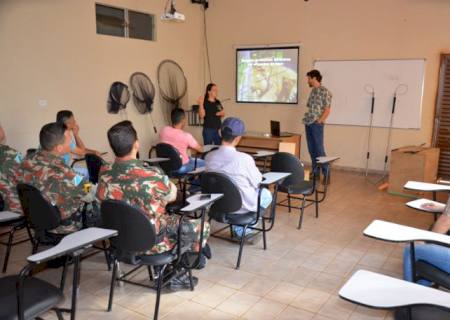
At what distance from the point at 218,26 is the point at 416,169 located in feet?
15.2

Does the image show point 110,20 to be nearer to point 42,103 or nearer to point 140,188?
point 42,103

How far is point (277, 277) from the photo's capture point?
9.46 ft

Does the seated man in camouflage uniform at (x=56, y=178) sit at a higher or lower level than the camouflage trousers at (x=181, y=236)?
higher

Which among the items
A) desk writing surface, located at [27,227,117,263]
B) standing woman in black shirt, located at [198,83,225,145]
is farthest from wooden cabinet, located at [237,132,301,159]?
desk writing surface, located at [27,227,117,263]

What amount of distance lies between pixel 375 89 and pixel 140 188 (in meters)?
5.14

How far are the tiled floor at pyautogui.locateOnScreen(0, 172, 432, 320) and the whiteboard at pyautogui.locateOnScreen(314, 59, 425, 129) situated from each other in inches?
91.4

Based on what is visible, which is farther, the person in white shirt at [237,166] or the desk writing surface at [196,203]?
the person in white shirt at [237,166]

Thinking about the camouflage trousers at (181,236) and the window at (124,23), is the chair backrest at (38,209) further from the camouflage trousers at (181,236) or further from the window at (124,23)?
the window at (124,23)

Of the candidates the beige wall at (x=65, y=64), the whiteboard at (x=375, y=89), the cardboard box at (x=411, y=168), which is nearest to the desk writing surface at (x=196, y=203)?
the cardboard box at (x=411, y=168)

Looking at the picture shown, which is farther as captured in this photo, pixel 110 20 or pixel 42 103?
pixel 110 20

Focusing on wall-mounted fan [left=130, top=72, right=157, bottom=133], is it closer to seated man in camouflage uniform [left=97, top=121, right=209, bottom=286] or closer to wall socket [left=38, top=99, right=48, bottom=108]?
wall socket [left=38, top=99, right=48, bottom=108]

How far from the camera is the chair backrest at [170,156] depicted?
13.6ft

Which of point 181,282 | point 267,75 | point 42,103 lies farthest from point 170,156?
point 267,75

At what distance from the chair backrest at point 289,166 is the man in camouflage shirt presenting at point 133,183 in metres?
1.73
